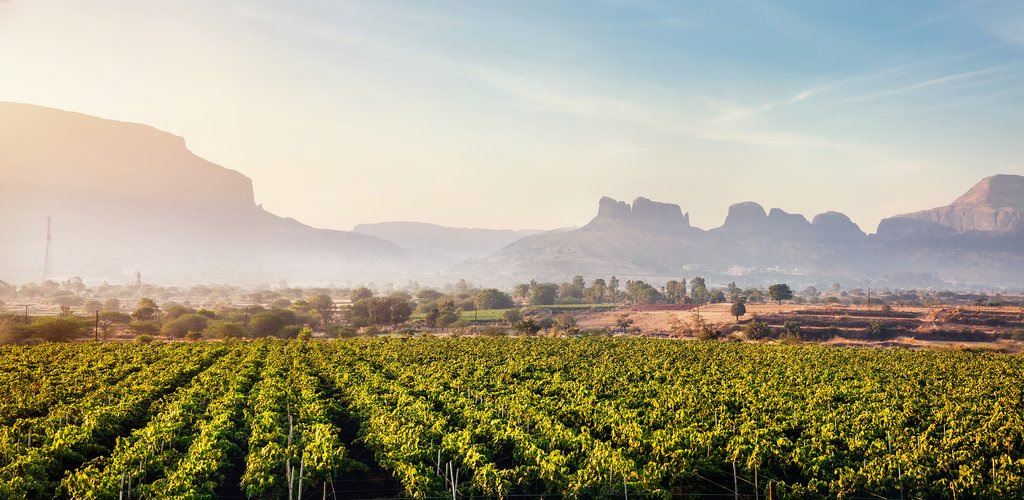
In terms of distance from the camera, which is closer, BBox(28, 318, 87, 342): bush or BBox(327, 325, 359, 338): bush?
BBox(28, 318, 87, 342): bush

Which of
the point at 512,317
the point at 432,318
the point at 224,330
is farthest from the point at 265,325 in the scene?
the point at 512,317

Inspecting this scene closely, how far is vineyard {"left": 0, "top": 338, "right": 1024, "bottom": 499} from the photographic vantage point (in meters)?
21.9

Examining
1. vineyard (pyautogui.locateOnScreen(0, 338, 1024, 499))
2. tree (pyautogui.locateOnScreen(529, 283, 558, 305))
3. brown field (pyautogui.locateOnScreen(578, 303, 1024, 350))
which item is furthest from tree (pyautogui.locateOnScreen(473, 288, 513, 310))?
→ vineyard (pyautogui.locateOnScreen(0, 338, 1024, 499))

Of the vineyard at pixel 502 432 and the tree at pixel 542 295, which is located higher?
the tree at pixel 542 295

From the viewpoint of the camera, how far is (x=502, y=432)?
26.5 m

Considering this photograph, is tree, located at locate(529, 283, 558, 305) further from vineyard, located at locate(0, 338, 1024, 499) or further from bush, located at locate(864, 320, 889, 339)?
vineyard, located at locate(0, 338, 1024, 499)

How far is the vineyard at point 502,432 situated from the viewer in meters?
21.9

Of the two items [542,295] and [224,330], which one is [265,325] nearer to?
[224,330]

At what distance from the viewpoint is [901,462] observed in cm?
2292

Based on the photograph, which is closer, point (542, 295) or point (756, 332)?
point (756, 332)

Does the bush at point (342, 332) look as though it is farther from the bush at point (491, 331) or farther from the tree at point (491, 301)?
the tree at point (491, 301)

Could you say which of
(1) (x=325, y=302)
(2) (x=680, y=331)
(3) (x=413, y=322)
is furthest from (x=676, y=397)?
(1) (x=325, y=302)

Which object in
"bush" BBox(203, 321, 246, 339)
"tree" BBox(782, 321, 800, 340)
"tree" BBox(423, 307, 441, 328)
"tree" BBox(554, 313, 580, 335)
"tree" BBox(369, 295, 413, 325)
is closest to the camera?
"bush" BBox(203, 321, 246, 339)

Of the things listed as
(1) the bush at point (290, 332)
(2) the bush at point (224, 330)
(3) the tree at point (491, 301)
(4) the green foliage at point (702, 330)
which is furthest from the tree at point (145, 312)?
(4) the green foliage at point (702, 330)
